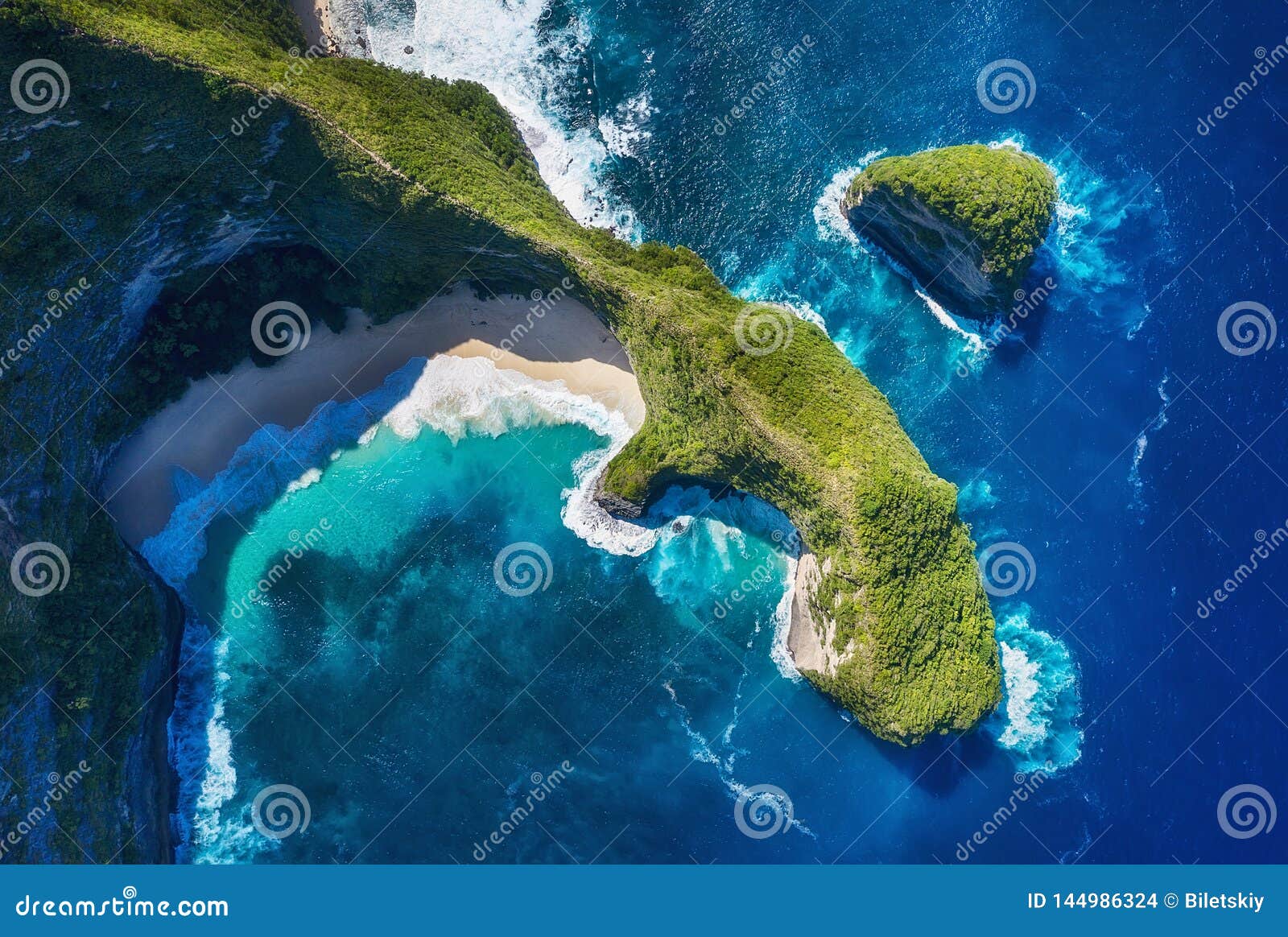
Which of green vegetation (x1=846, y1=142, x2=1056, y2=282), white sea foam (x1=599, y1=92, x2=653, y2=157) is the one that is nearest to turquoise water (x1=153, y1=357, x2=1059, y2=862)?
white sea foam (x1=599, y1=92, x2=653, y2=157)

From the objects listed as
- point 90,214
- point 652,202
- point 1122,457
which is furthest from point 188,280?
point 1122,457

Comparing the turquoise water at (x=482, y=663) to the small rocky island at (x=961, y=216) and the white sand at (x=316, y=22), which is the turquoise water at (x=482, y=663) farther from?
the white sand at (x=316, y=22)

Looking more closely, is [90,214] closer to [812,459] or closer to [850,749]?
[812,459]

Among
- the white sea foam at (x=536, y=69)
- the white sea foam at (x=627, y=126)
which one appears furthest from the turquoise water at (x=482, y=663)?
the white sea foam at (x=627, y=126)

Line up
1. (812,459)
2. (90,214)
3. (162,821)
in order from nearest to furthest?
(90,214)
(812,459)
(162,821)

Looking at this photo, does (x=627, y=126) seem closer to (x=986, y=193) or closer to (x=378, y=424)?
(x=986, y=193)

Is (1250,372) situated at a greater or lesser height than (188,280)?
greater

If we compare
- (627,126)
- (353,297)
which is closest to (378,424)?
(353,297)
